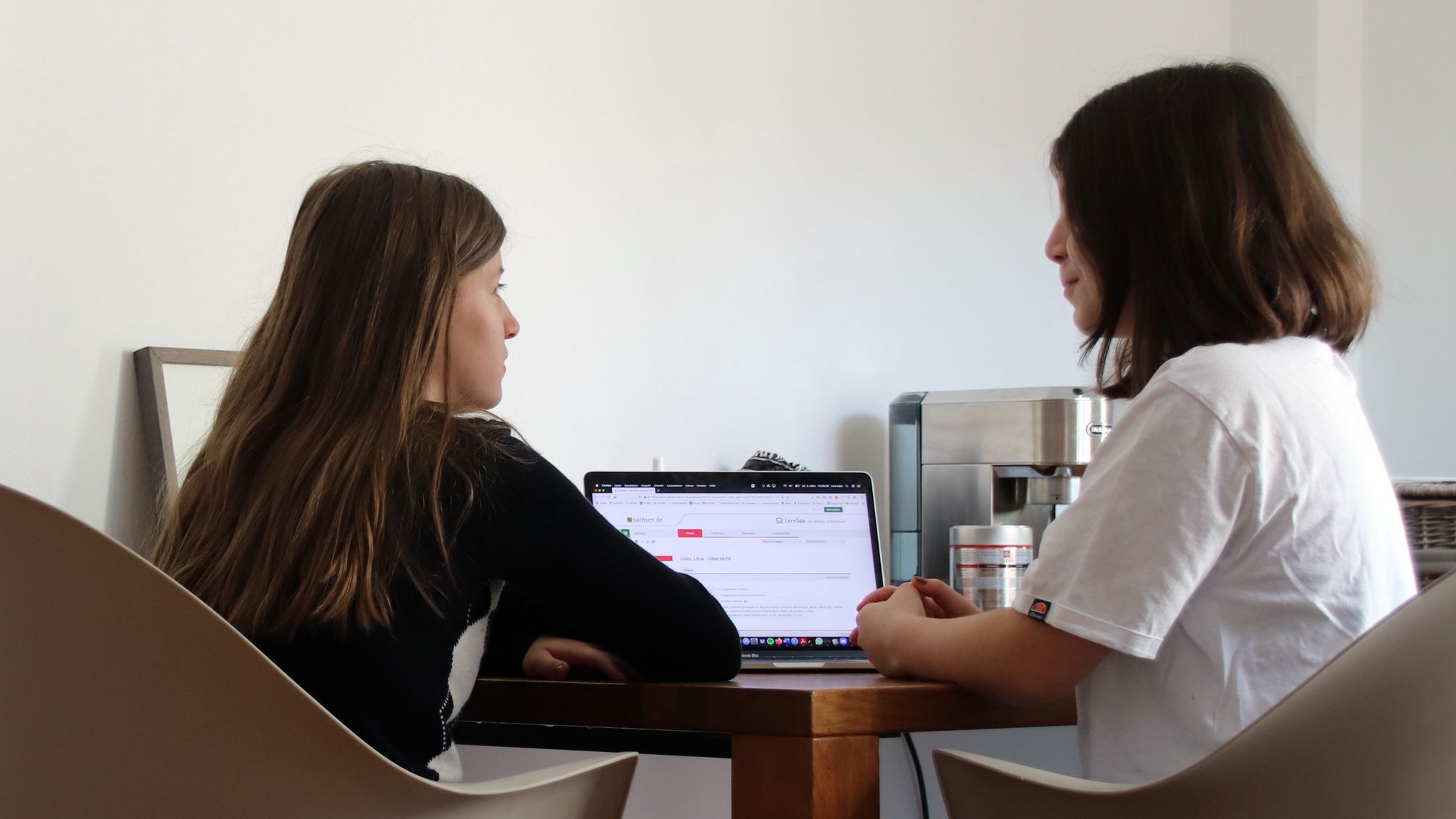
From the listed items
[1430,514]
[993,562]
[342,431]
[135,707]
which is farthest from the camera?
[1430,514]

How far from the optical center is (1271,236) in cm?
101

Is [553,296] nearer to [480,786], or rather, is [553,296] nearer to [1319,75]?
[480,786]

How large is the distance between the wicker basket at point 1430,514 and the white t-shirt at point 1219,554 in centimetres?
65

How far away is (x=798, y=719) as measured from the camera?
0.94 m

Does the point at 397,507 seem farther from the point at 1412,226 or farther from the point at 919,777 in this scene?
the point at 1412,226

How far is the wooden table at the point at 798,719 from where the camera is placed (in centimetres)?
94

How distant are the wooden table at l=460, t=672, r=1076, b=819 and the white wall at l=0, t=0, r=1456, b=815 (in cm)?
81

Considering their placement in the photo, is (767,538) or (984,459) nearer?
(767,538)

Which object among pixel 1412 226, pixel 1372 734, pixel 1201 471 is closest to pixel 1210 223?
pixel 1201 471

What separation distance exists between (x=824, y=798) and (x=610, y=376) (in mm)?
1297

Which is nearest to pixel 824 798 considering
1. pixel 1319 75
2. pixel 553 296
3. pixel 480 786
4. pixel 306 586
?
pixel 480 786

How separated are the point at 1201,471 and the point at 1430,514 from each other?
81cm

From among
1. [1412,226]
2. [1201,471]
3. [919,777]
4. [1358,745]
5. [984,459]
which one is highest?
[1412,226]

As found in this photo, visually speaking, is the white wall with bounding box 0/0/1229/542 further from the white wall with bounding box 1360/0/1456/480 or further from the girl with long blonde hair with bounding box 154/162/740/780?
the girl with long blonde hair with bounding box 154/162/740/780
